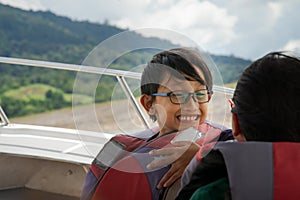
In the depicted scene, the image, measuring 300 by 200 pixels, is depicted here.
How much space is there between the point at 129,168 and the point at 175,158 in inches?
5.2

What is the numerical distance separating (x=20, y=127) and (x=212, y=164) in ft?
6.97

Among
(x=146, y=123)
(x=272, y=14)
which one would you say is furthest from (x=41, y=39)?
(x=146, y=123)

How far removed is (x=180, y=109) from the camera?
1057 mm

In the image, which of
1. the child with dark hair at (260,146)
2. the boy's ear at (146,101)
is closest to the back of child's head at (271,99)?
the child with dark hair at (260,146)

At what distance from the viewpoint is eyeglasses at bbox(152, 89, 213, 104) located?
1.04 metres

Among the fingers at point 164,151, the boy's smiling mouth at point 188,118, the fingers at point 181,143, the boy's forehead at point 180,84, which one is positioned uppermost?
the boy's forehead at point 180,84

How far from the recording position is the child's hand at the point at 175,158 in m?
1.01

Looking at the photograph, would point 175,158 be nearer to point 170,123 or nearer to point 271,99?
point 170,123

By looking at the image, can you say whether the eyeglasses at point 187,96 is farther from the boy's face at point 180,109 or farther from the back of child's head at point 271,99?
the back of child's head at point 271,99

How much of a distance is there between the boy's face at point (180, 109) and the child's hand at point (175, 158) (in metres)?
0.06

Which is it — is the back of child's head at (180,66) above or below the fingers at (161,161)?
above

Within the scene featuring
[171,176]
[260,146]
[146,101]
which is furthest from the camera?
[146,101]

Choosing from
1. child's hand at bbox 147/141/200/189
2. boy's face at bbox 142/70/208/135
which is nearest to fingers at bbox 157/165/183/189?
child's hand at bbox 147/141/200/189

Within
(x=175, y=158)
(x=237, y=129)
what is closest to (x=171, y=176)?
(x=175, y=158)
